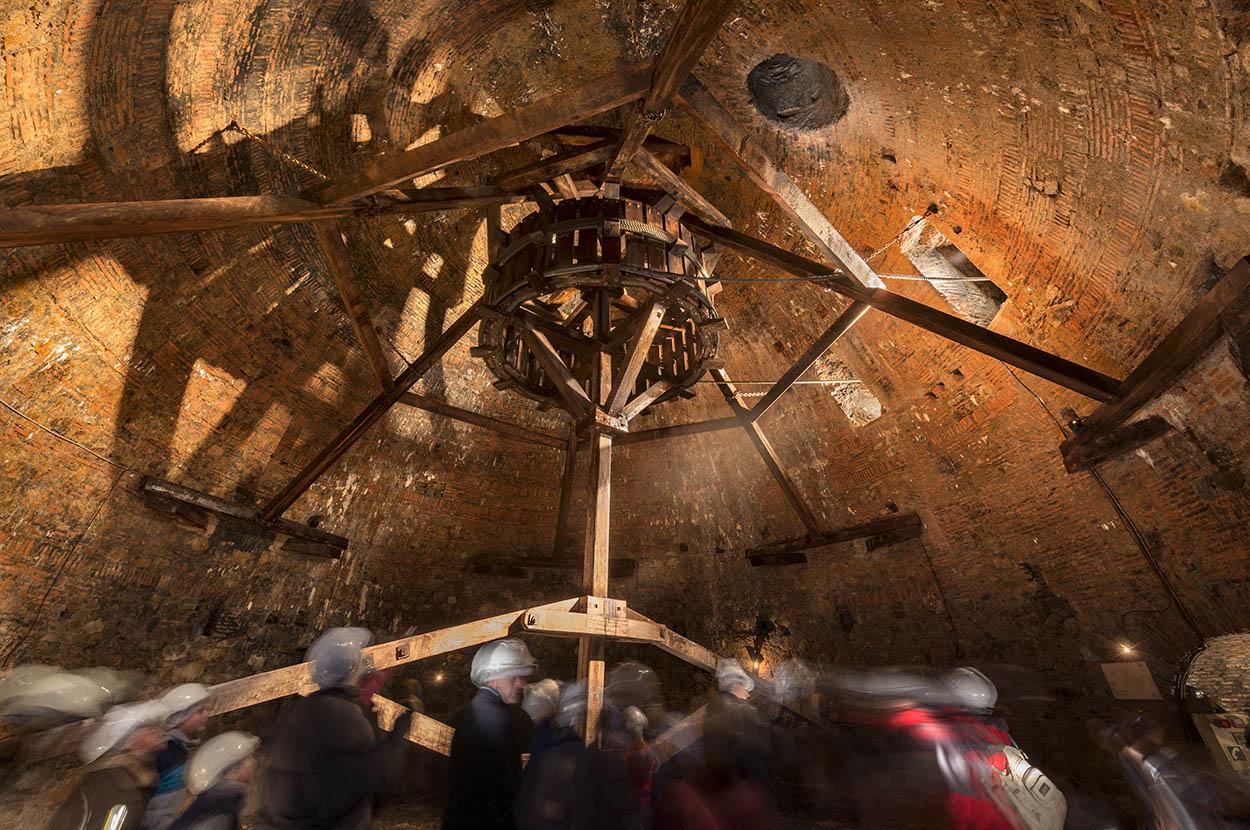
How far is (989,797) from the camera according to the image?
3104mm

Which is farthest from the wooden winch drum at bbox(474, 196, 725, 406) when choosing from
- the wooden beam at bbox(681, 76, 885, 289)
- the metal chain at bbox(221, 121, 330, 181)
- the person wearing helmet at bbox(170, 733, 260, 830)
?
the person wearing helmet at bbox(170, 733, 260, 830)

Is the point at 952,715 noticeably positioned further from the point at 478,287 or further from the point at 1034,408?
the point at 478,287

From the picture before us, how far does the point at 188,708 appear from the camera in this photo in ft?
9.56

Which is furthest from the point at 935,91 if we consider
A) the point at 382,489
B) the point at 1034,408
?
the point at 382,489

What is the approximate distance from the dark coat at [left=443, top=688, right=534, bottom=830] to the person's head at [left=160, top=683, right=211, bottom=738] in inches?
51.1

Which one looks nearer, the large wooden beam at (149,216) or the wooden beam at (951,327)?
the large wooden beam at (149,216)

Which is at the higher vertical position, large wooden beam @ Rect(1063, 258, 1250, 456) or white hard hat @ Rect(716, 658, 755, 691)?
large wooden beam @ Rect(1063, 258, 1250, 456)

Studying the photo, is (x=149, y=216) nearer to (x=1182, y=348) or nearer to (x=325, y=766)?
(x=325, y=766)

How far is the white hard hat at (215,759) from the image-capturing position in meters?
3.06

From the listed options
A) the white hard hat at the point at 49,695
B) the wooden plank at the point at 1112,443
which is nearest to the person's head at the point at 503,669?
the white hard hat at the point at 49,695

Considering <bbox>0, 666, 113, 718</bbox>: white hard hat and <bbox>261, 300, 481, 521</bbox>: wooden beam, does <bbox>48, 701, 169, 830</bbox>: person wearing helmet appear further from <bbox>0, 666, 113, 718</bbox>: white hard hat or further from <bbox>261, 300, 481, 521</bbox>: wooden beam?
<bbox>261, 300, 481, 521</bbox>: wooden beam

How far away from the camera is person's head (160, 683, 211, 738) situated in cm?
281

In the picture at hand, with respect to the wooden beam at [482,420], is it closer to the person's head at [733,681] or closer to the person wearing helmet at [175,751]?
the person wearing helmet at [175,751]

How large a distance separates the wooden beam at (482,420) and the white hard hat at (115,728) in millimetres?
3633
